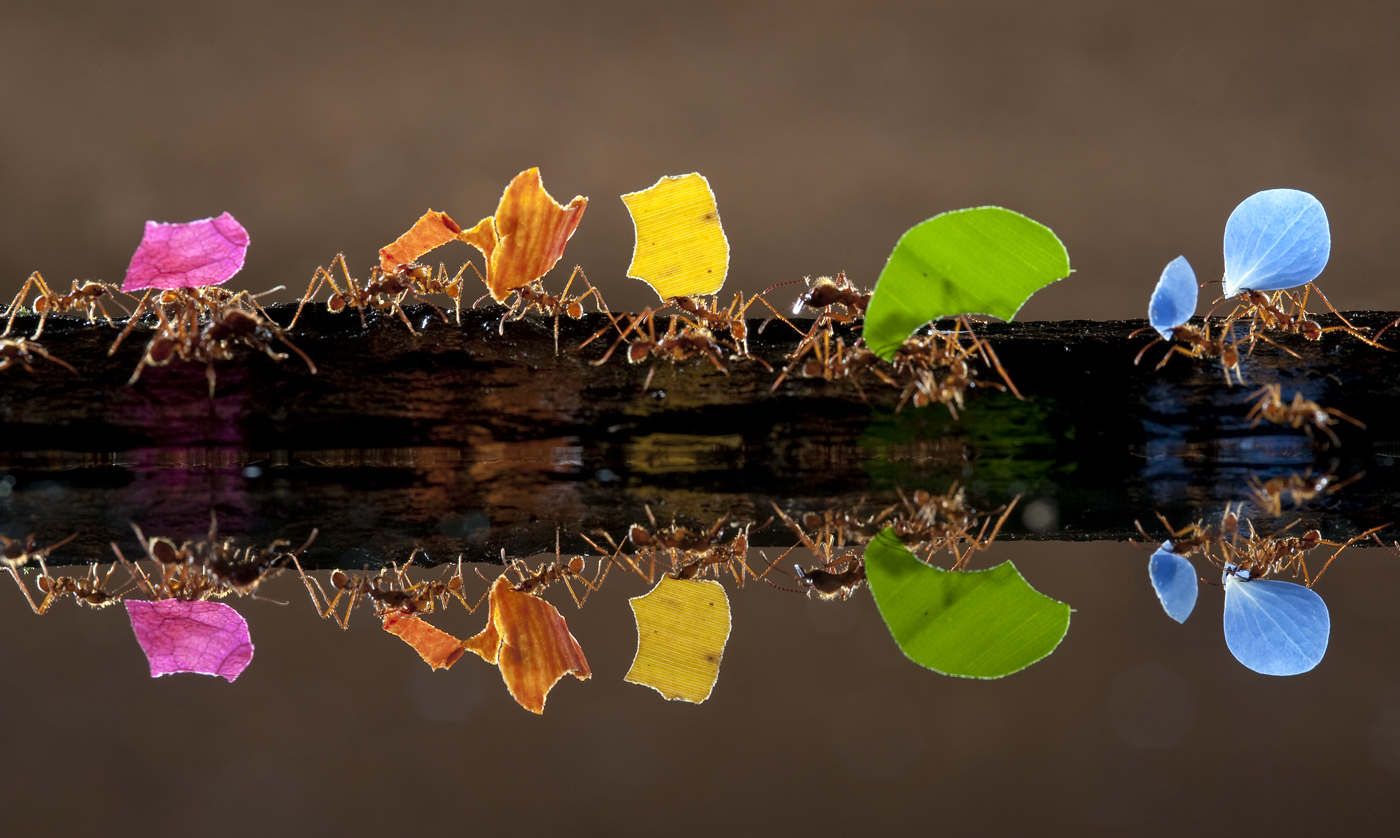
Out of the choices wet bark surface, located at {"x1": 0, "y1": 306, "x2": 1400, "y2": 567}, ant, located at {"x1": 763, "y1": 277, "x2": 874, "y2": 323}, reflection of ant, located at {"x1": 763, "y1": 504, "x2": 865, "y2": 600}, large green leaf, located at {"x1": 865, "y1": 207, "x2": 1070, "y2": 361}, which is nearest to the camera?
reflection of ant, located at {"x1": 763, "y1": 504, "x2": 865, "y2": 600}

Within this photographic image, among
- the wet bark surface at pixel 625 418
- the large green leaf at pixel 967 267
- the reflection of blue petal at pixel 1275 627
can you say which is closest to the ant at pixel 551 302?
the wet bark surface at pixel 625 418

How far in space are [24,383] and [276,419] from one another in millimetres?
330

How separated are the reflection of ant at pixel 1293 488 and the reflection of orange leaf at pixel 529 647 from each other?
0.73 metres

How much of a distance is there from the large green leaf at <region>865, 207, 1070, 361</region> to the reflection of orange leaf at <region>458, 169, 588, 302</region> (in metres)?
0.43

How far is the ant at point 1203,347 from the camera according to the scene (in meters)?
1.20

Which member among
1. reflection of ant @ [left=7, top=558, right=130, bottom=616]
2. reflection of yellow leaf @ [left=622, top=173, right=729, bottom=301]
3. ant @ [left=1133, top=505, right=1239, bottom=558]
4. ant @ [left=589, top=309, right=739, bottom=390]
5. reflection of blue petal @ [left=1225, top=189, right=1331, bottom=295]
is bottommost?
reflection of ant @ [left=7, top=558, right=130, bottom=616]

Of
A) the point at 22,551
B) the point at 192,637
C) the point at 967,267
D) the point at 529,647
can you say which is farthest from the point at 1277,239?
the point at 22,551

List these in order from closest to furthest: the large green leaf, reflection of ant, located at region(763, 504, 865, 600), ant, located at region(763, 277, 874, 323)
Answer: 1. reflection of ant, located at region(763, 504, 865, 600)
2. the large green leaf
3. ant, located at region(763, 277, 874, 323)

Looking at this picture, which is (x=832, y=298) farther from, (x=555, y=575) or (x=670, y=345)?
(x=555, y=575)

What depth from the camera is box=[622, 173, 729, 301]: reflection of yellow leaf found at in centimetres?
106

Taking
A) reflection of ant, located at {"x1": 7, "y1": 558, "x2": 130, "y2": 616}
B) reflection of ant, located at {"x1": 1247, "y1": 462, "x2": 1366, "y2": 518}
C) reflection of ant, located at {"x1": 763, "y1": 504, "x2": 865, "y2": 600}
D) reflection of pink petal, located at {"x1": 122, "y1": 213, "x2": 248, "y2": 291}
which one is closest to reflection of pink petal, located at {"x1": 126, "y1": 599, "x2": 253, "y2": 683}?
reflection of ant, located at {"x1": 7, "y1": 558, "x2": 130, "y2": 616}

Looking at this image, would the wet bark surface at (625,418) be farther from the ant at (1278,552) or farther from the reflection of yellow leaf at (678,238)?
the ant at (1278,552)

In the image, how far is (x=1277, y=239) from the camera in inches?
45.7

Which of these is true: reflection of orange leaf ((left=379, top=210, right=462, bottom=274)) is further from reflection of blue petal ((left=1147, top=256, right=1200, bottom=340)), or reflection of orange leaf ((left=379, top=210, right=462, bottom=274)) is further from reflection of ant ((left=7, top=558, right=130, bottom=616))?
reflection of blue petal ((left=1147, top=256, right=1200, bottom=340))
